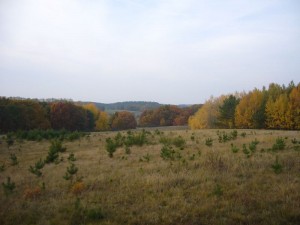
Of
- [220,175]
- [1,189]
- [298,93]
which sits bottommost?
[1,189]

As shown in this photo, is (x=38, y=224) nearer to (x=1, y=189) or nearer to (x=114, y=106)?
(x=1, y=189)

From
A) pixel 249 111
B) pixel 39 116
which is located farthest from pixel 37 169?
pixel 39 116

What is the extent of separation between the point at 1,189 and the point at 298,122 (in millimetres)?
44917

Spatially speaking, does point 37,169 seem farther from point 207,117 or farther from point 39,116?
point 207,117

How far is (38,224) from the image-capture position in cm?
590

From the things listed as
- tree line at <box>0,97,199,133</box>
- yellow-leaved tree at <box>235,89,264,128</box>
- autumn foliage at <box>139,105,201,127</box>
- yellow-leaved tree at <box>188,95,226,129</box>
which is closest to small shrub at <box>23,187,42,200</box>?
tree line at <box>0,97,199,133</box>

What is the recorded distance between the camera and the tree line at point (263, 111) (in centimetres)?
4372

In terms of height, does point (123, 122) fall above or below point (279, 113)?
below

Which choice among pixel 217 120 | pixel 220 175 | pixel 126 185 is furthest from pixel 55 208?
pixel 217 120

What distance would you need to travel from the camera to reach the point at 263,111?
46875mm

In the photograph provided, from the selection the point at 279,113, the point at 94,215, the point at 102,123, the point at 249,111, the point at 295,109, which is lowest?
the point at 94,215

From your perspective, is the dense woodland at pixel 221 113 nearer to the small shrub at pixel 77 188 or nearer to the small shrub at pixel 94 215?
the small shrub at pixel 77 188

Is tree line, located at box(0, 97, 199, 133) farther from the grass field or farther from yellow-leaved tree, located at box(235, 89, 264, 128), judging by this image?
the grass field

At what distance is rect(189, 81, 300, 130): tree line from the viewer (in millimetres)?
43719
